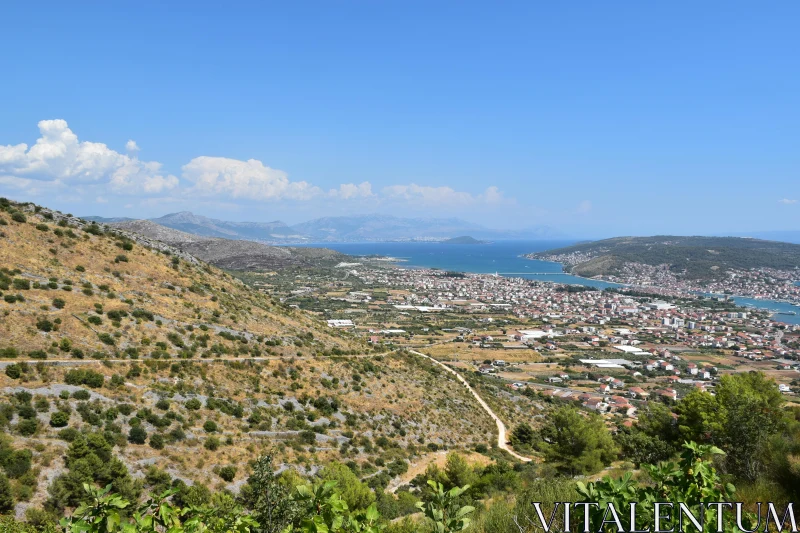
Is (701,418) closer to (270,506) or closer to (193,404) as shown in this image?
(270,506)

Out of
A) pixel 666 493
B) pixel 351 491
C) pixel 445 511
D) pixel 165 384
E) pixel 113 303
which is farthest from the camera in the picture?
pixel 113 303

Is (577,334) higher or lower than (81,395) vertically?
lower

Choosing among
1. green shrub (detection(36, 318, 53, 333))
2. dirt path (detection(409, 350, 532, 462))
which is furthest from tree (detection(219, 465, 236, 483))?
dirt path (detection(409, 350, 532, 462))

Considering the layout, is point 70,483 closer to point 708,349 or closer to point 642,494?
point 642,494

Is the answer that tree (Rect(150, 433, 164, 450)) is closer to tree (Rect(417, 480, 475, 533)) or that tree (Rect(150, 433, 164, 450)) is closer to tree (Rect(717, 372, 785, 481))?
tree (Rect(417, 480, 475, 533))

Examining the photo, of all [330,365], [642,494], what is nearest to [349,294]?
[330,365]

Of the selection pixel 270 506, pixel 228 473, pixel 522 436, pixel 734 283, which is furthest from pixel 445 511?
pixel 734 283
